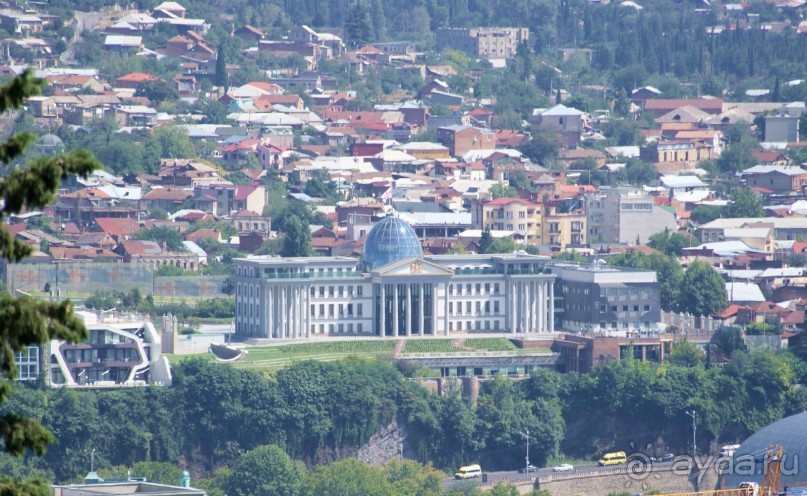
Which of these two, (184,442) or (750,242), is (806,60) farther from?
(184,442)

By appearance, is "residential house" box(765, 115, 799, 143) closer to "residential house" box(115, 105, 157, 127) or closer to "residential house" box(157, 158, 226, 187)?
"residential house" box(115, 105, 157, 127)

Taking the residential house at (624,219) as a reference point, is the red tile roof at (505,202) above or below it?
above

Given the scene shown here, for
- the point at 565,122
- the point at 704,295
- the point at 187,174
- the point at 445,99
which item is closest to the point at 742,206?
the point at 187,174

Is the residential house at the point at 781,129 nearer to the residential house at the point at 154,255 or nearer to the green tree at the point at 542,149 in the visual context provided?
the green tree at the point at 542,149

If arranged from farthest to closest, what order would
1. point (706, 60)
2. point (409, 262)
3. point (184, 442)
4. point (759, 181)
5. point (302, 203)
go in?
point (706, 60) → point (759, 181) → point (302, 203) → point (409, 262) → point (184, 442)

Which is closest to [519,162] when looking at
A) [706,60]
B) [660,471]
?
[706,60]

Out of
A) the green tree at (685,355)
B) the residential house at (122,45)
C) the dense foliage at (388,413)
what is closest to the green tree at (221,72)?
the residential house at (122,45)

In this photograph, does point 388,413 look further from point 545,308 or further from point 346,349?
point 545,308

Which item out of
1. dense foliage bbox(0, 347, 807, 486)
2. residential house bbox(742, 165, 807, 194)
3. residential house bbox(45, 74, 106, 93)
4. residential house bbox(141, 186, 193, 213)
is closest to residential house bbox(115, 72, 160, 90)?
residential house bbox(45, 74, 106, 93)
